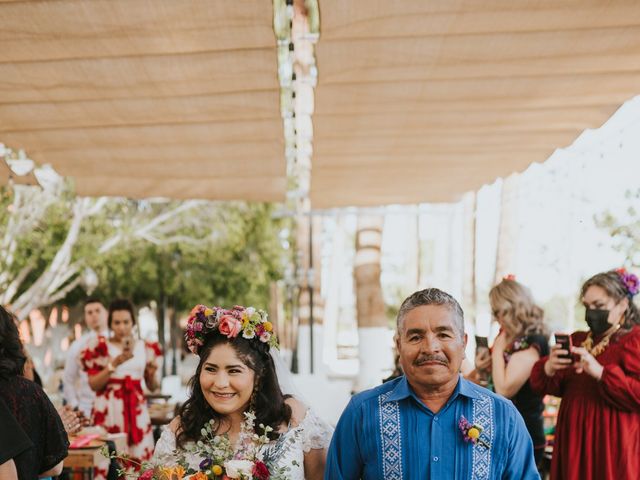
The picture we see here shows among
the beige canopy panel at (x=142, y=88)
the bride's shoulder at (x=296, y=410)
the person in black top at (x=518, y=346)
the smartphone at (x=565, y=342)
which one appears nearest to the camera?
the bride's shoulder at (x=296, y=410)

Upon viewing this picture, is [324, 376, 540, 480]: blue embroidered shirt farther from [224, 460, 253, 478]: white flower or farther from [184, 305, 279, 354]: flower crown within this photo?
[184, 305, 279, 354]: flower crown

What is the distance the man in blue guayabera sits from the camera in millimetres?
2527

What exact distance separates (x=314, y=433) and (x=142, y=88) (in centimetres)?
284

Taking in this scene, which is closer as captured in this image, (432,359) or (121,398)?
(432,359)

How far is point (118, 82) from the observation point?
5.03m

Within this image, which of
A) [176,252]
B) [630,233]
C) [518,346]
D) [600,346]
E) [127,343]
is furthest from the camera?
[176,252]

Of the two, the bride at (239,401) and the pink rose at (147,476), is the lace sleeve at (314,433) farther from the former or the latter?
the pink rose at (147,476)

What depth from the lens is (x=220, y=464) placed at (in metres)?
2.81

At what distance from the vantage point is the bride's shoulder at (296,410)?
3.35 meters

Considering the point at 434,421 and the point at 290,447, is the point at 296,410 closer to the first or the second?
the point at 290,447

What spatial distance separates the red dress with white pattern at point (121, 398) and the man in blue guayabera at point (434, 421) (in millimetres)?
4240

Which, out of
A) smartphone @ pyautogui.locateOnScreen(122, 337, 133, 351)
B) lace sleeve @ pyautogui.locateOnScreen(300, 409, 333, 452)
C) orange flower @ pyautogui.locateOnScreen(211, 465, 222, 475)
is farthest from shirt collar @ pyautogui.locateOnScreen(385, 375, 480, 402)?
smartphone @ pyautogui.locateOnScreen(122, 337, 133, 351)

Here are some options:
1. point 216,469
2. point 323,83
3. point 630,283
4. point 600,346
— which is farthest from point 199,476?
point 323,83

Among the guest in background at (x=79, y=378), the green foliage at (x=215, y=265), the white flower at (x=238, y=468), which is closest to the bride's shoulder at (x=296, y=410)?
the white flower at (x=238, y=468)
